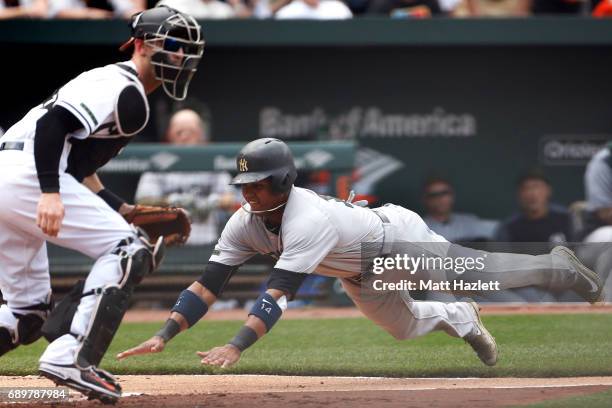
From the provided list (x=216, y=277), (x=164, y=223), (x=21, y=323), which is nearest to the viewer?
(x=21, y=323)

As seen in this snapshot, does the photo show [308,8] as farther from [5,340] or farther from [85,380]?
[85,380]

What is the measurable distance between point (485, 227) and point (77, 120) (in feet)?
20.3

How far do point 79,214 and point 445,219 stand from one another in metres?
5.61

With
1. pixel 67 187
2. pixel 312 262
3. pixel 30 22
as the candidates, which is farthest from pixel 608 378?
pixel 30 22

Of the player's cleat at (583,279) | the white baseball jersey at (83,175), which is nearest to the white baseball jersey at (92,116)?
the white baseball jersey at (83,175)

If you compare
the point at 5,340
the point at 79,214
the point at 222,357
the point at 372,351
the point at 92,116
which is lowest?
the point at 372,351

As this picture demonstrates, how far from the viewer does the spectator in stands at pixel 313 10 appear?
993 cm

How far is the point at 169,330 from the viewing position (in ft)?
16.2

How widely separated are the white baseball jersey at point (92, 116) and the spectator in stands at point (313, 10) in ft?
17.4

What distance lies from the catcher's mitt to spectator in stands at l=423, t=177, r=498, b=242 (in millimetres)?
4536

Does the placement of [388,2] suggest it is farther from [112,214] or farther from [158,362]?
[112,214]

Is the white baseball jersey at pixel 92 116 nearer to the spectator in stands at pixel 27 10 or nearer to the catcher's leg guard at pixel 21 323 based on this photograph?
the catcher's leg guard at pixel 21 323

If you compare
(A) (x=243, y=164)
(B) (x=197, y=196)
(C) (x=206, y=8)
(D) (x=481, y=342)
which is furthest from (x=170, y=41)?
(C) (x=206, y=8)
